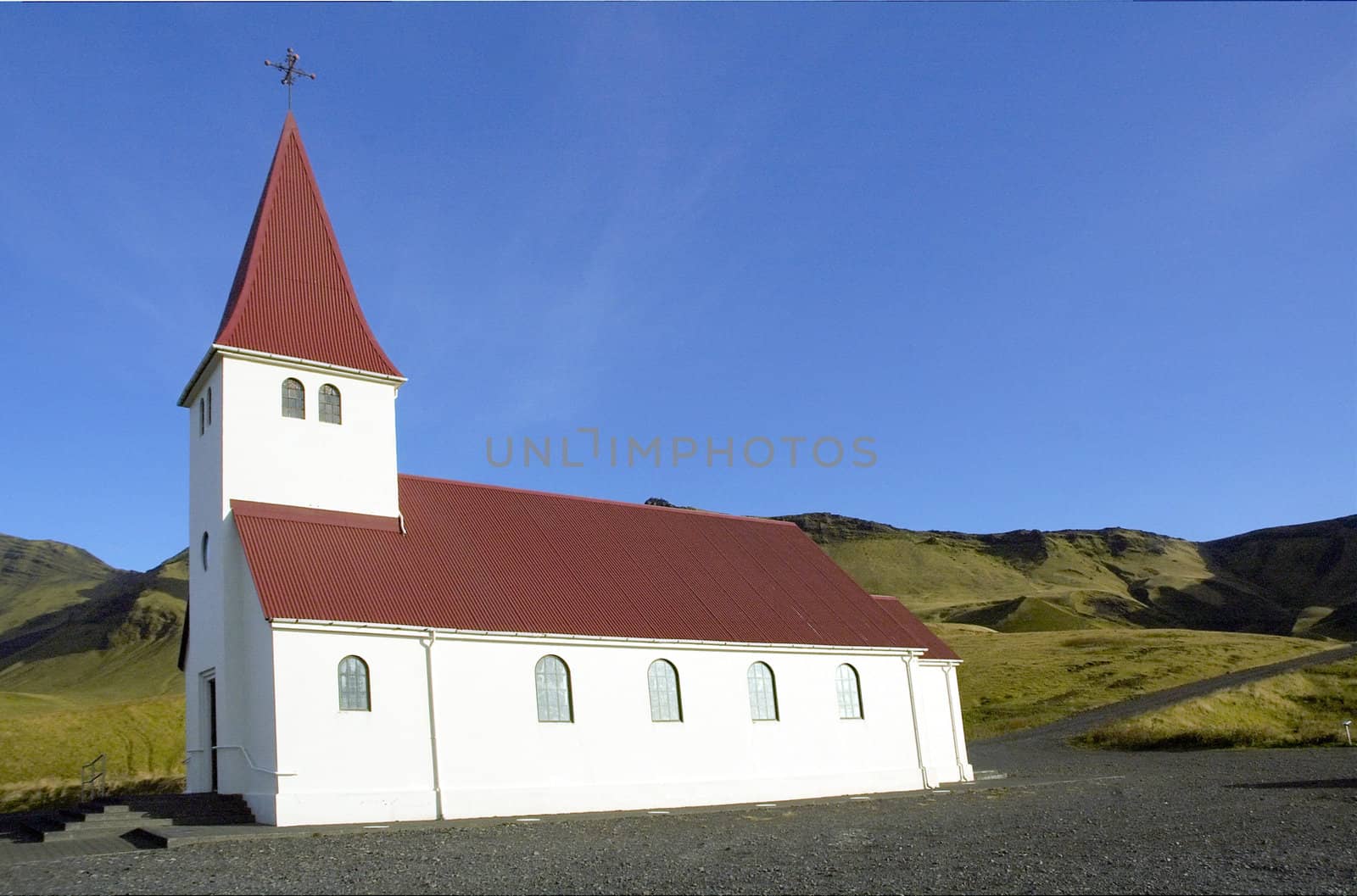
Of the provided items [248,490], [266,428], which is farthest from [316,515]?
[266,428]

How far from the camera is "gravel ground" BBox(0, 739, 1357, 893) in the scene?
12.3m

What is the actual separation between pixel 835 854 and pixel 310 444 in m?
14.4

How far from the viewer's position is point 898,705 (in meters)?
28.8

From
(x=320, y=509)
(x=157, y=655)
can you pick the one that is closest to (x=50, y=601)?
(x=157, y=655)

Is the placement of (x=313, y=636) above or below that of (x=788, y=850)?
above

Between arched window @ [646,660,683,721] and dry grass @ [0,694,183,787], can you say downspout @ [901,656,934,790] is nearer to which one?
arched window @ [646,660,683,721]

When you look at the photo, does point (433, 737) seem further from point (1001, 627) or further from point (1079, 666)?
point (1001, 627)

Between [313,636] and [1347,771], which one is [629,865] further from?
[1347,771]

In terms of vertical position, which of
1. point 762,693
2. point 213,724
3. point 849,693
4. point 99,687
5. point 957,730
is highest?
point 99,687

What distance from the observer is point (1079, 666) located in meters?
59.3

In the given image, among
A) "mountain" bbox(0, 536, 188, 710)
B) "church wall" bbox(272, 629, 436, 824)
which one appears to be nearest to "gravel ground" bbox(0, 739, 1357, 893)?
"church wall" bbox(272, 629, 436, 824)

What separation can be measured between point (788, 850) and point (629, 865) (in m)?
2.67

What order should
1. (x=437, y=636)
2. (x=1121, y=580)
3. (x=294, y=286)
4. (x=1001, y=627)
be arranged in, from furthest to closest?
(x=1121, y=580)
(x=1001, y=627)
(x=294, y=286)
(x=437, y=636)

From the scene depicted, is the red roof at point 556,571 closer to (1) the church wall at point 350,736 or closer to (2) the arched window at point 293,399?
(1) the church wall at point 350,736
